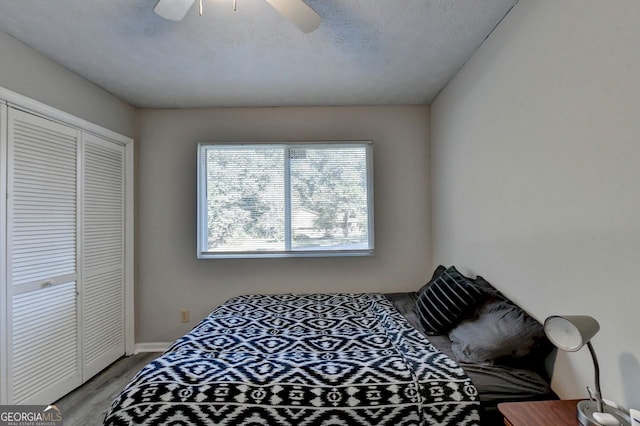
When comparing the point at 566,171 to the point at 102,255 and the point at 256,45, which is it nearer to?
the point at 256,45

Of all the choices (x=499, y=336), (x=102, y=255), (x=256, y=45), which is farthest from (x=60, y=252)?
(x=499, y=336)

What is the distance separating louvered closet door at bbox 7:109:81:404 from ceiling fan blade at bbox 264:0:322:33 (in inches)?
74.3

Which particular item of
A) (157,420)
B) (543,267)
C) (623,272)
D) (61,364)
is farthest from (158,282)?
(623,272)

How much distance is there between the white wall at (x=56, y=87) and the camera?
187 centimetres

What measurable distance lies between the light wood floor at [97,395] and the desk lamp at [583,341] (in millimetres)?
2615

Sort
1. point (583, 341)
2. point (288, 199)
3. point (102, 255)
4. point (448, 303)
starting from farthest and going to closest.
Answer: point (288, 199) < point (102, 255) < point (448, 303) < point (583, 341)

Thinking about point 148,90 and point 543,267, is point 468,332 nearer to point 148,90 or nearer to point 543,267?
point 543,267

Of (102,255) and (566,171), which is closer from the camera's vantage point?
(566,171)

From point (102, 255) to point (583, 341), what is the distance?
10.7 feet

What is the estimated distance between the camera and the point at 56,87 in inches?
85.8

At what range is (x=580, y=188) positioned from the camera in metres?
1.25

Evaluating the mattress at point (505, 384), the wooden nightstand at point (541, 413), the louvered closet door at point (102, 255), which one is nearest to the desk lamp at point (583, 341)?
the wooden nightstand at point (541, 413)

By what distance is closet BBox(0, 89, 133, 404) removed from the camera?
1.90 meters

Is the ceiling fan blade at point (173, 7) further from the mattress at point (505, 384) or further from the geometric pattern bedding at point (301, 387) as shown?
the mattress at point (505, 384)
